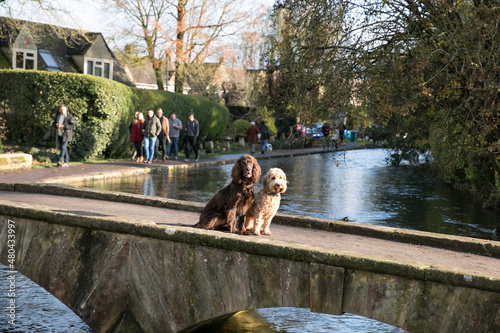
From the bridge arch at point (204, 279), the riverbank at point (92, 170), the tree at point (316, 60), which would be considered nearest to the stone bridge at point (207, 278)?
the bridge arch at point (204, 279)

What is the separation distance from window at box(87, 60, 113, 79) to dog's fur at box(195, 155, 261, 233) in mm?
34282

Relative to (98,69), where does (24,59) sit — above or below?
below

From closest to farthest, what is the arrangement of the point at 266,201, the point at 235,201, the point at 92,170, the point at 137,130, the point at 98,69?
the point at 235,201 → the point at 266,201 → the point at 92,170 → the point at 137,130 → the point at 98,69

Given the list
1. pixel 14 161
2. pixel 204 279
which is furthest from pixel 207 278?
pixel 14 161

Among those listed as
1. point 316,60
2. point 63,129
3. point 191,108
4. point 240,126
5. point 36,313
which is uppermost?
point 316,60

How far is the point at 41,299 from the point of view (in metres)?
8.34

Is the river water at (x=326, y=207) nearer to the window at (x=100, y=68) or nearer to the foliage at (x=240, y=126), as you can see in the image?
the foliage at (x=240, y=126)

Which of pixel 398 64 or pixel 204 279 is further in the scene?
pixel 398 64

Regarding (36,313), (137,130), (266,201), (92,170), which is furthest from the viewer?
(137,130)

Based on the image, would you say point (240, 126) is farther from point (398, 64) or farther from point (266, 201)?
point (266, 201)

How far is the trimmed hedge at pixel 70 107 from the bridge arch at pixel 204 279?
558 inches

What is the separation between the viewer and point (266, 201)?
272 inches

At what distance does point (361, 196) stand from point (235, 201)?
9.83 meters

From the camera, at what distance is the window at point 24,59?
112 feet
